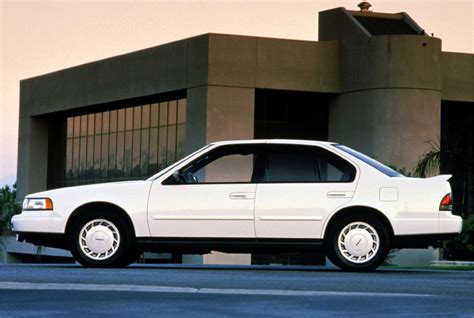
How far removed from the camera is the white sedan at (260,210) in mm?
15227

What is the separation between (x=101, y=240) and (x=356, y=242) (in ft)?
10.4

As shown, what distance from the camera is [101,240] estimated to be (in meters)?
15.6

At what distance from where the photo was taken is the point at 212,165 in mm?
15828

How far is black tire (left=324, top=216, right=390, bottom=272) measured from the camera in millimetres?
15172

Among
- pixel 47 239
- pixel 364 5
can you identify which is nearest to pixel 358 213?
pixel 47 239

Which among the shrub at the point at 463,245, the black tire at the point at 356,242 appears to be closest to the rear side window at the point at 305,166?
the black tire at the point at 356,242

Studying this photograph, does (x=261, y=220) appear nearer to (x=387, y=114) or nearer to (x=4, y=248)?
(x=387, y=114)

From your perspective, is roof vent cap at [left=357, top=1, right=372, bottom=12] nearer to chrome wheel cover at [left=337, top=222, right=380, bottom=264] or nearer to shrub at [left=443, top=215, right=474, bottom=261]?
shrub at [left=443, top=215, right=474, bottom=261]

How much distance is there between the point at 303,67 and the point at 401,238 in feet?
125

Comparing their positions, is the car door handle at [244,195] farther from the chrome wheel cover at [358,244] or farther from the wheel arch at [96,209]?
the wheel arch at [96,209]

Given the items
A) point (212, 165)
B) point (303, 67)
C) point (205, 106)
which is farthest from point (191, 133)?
point (212, 165)

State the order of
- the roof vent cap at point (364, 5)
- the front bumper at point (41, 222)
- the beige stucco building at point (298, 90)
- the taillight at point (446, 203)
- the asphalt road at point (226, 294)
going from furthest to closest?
the roof vent cap at point (364, 5)
the beige stucco building at point (298, 90)
the front bumper at point (41, 222)
the taillight at point (446, 203)
the asphalt road at point (226, 294)

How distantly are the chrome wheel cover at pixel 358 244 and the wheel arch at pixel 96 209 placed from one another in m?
2.62

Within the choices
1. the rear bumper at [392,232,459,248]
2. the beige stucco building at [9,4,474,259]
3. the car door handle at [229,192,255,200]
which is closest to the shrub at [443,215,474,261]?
the beige stucco building at [9,4,474,259]
